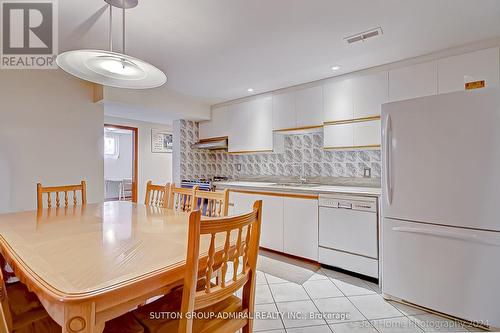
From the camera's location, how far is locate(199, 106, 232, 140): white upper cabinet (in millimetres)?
4086

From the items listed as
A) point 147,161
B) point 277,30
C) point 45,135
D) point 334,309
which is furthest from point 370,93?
point 147,161

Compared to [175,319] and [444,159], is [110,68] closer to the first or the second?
[175,319]

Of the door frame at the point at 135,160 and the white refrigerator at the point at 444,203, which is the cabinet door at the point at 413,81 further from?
the door frame at the point at 135,160

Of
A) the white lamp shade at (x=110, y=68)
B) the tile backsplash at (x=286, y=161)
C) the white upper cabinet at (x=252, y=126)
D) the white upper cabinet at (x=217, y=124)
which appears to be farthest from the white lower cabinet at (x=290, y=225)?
the white lamp shade at (x=110, y=68)

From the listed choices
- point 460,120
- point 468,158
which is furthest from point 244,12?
point 468,158

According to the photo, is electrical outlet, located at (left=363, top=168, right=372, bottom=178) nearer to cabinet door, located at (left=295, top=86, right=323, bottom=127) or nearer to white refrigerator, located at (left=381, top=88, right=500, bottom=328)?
cabinet door, located at (left=295, top=86, right=323, bottom=127)

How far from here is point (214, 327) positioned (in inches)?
40.8

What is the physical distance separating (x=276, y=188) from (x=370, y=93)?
145 cm

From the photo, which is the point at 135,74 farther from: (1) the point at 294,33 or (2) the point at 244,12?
(1) the point at 294,33

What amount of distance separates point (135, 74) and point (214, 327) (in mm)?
1469

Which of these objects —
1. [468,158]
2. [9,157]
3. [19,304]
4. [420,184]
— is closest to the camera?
[19,304]

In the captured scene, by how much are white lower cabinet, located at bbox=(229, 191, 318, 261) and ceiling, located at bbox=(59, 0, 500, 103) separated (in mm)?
1502

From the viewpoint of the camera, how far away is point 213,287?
1062 mm

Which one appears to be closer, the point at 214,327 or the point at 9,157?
the point at 214,327
